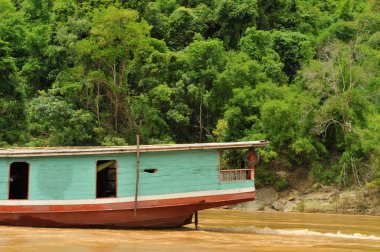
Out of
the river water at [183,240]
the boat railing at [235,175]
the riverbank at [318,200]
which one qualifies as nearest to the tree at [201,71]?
the riverbank at [318,200]

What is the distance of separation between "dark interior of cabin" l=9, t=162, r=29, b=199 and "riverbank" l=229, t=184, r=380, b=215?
12.9 metres

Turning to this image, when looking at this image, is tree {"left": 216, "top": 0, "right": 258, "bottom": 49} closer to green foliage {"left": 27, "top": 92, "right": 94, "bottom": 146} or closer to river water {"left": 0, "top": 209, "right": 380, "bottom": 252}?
green foliage {"left": 27, "top": 92, "right": 94, "bottom": 146}

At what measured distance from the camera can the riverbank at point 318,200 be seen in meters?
26.0

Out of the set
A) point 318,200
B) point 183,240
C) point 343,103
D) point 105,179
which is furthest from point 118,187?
point 343,103

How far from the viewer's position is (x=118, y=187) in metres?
15.2

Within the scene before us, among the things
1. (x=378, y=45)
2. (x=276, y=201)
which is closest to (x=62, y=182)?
(x=276, y=201)

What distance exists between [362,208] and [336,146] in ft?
13.0

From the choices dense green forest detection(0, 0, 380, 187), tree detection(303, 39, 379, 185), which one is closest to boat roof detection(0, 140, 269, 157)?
dense green forest detection(0, 0, 380, 187)

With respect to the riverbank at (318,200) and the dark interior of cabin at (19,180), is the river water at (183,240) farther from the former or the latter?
the riverbank at (318,200)

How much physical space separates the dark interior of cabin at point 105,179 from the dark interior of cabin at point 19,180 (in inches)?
71.6

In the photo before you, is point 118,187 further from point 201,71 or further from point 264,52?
point 264,52

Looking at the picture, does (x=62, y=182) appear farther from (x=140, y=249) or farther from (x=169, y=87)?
(x=169, y=87)

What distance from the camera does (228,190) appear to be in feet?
51.4

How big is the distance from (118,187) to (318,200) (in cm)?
1383
